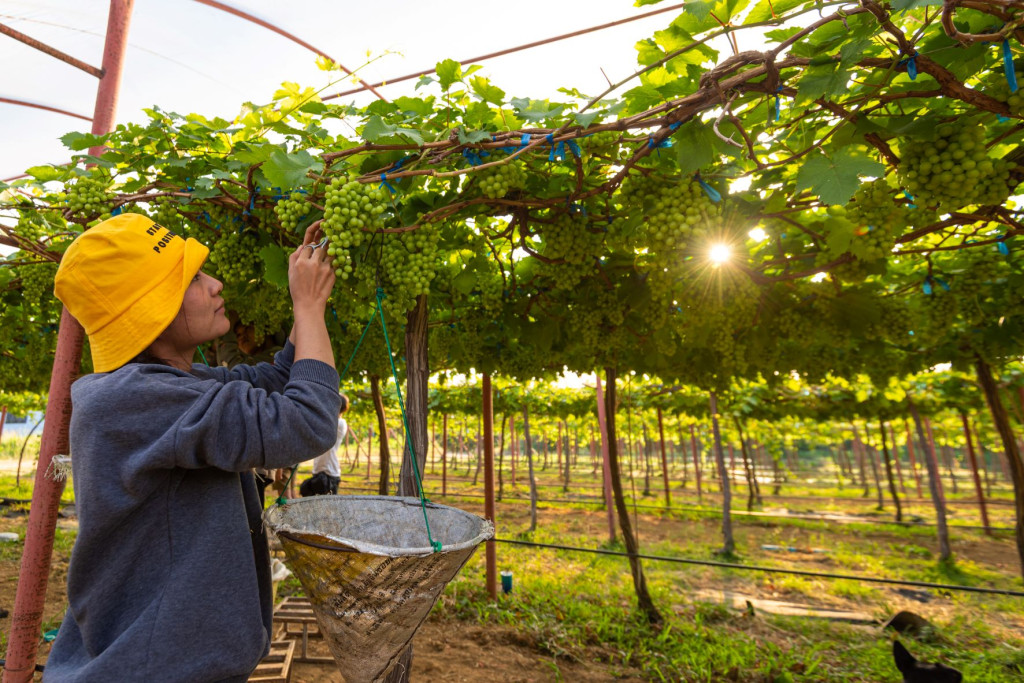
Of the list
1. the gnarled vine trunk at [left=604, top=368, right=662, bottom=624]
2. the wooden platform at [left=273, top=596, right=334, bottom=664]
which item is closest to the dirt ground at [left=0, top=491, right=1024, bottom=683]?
the wooden platform at [left=273, top=596, right=334, bottom=664]

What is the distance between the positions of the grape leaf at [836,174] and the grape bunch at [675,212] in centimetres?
36

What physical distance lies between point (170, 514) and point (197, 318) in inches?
19.8

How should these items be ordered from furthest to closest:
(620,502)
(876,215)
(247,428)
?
(620,502) → (876,215) → (247,428)

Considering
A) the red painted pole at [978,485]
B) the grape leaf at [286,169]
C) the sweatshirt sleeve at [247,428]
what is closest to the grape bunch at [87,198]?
the grape leaf at [286,169]

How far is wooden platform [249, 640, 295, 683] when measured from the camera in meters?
3.43

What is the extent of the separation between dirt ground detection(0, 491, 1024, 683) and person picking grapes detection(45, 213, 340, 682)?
324 cm

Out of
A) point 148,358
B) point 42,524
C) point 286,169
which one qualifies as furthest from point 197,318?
point 42,524

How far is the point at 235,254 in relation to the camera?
8.21 ft

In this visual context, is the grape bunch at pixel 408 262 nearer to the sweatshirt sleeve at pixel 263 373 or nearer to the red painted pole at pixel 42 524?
the sweatshirt sleeve at pixel 263 373

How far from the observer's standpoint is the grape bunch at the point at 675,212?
190 centimetres

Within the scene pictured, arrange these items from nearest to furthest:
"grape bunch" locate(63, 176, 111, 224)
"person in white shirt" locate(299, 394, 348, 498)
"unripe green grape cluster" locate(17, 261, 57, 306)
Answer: "grape bunch" locate(63, 176, 111, 224), "unripe green grape cluster" locate(17, 261, 57, 306), "person in white shirt" locate(299, 394, 348, 498)

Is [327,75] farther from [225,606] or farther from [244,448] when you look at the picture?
[225,606]

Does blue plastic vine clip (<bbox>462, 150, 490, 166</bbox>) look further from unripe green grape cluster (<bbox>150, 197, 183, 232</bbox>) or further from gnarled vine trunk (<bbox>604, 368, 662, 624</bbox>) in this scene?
gnarled vine trunk (<bbox>604, 368, 662, 624</bbox>)

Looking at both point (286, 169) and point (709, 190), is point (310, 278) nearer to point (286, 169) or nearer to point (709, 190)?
point (286, 169)
